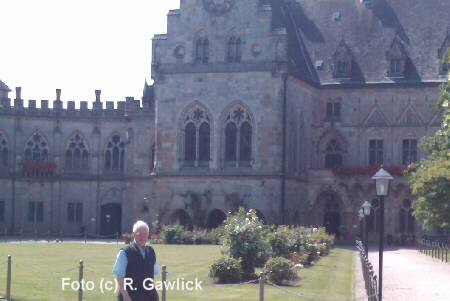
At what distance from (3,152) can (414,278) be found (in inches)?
1846

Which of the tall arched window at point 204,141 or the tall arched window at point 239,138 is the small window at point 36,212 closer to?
the tall arched window at point 204,141

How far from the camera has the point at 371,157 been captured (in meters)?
72.2

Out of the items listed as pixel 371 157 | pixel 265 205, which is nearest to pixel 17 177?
pixel 265 205

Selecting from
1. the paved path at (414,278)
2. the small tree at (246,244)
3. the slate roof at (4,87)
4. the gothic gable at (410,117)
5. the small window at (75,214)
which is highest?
the slate roof at (4,87)

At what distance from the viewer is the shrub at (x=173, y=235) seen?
61656 mm

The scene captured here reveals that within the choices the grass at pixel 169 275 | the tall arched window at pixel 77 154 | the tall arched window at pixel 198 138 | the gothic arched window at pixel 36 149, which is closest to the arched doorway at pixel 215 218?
the tall arched window at pixel 198 138

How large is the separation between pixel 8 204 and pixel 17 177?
222cm

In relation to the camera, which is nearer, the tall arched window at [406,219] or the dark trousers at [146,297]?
the dark trousers at [146,297]

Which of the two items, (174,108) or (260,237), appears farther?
(174,108)

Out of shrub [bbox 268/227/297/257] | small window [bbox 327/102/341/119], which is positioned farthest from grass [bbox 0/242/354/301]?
small window [bbox 327/102/341/119]

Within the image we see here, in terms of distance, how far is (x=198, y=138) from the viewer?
6788 centimetres

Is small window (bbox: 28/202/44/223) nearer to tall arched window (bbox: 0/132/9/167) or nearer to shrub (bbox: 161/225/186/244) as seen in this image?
tall arched window (bbox: 0/132/9/167)

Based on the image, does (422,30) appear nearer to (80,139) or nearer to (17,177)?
(80,139)

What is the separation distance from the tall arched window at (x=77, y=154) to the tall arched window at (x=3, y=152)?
188 inches
